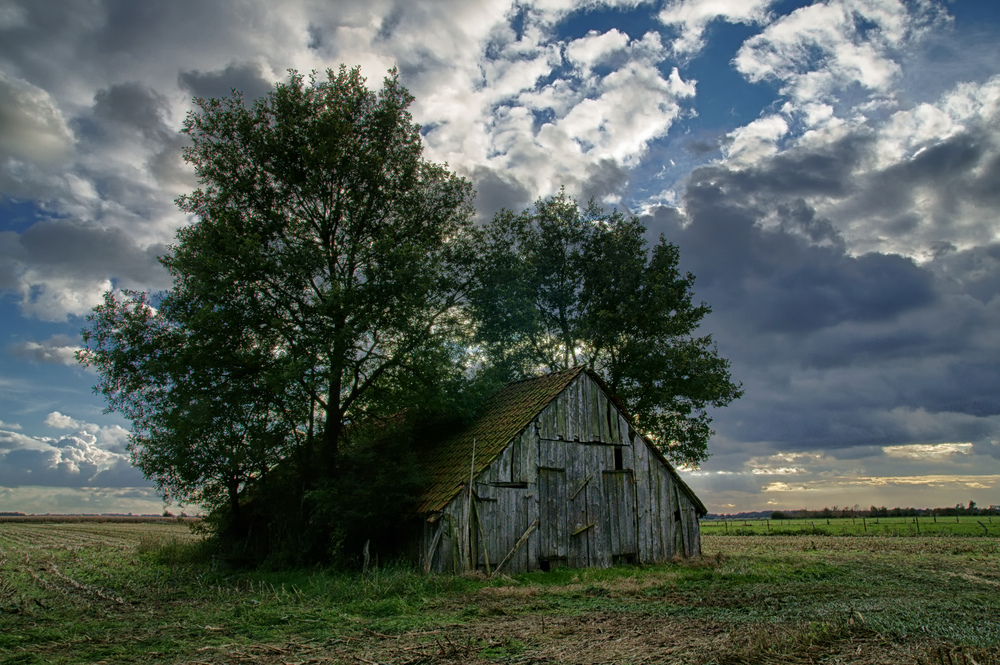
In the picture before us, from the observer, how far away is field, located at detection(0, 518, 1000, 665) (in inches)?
334

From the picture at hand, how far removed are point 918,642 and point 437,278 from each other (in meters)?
20.2

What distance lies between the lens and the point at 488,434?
73.9 ft

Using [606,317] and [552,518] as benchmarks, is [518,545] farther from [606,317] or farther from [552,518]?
[606,317]

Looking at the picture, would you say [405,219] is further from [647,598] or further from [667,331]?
[647,598]

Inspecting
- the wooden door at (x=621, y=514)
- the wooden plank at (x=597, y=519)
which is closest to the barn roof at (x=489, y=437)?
the wooden door at (x=621, y=514)

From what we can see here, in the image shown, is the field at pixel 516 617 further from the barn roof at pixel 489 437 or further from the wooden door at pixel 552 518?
the barn roof at pixel 489 437

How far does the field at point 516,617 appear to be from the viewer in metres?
8.49

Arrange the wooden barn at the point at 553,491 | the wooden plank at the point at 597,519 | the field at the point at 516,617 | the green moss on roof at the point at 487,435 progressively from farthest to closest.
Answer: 1. the wooden plank at the point at 597,519
2. the green moss on roof at the point at 487,435
3. the wooden barn at the point at 553,491
4. the field at the point at 516,617

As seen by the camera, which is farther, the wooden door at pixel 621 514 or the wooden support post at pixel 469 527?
the wooden door at pixel 621 514

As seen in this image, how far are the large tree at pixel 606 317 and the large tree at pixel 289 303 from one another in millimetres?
3710

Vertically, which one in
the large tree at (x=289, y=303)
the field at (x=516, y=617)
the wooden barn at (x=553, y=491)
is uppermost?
the large tree at (x=289, y=303)

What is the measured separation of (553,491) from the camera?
21.5 metres

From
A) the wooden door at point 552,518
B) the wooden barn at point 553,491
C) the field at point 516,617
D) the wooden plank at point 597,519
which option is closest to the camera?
the field at point 516,617

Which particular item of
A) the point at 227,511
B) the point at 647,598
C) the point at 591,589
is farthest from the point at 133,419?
the point at 647,598
